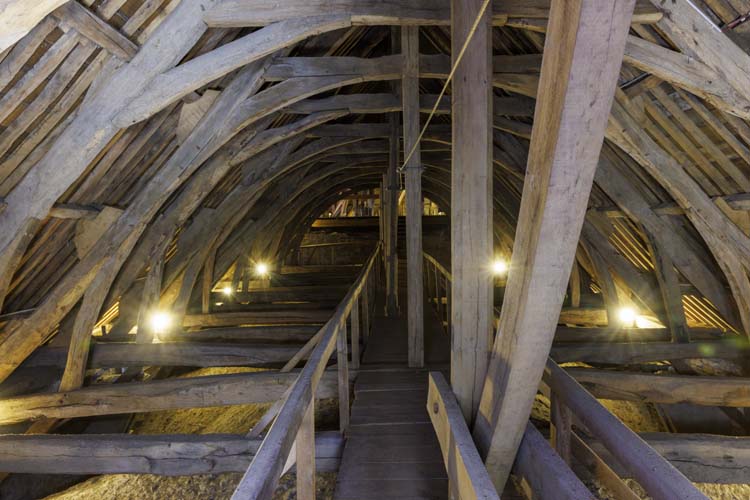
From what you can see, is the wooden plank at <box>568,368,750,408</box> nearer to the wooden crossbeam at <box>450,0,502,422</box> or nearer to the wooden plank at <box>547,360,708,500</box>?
the wooden plank at <box>547,360,708,500</box>

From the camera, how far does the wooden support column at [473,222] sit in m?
Result: 1.80

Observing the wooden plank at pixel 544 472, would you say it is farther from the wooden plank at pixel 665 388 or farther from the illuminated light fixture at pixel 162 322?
the illuminated light fixture at pixel 162 322

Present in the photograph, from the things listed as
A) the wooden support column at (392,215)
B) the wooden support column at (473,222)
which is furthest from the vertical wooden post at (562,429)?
A: the wooden support column at (392,215)

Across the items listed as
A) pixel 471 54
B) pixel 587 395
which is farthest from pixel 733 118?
pixel 587 395

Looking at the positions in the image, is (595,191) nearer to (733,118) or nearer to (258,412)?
(733,118)

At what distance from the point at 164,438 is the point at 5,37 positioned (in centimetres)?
311

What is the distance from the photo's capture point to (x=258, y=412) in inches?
218

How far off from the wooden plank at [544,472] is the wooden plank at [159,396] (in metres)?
2.45

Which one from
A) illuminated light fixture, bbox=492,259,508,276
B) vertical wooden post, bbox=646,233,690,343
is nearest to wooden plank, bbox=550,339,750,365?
vertical wooden post, bbox=646,233,690,343

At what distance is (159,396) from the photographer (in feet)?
12.6

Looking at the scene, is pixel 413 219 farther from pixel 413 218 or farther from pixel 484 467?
pixel 484 467

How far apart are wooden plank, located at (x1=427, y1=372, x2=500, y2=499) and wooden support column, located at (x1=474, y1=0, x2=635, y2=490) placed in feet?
0.54

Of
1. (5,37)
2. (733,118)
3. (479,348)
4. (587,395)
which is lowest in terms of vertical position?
(587,395)

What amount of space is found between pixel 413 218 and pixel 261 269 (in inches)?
232
